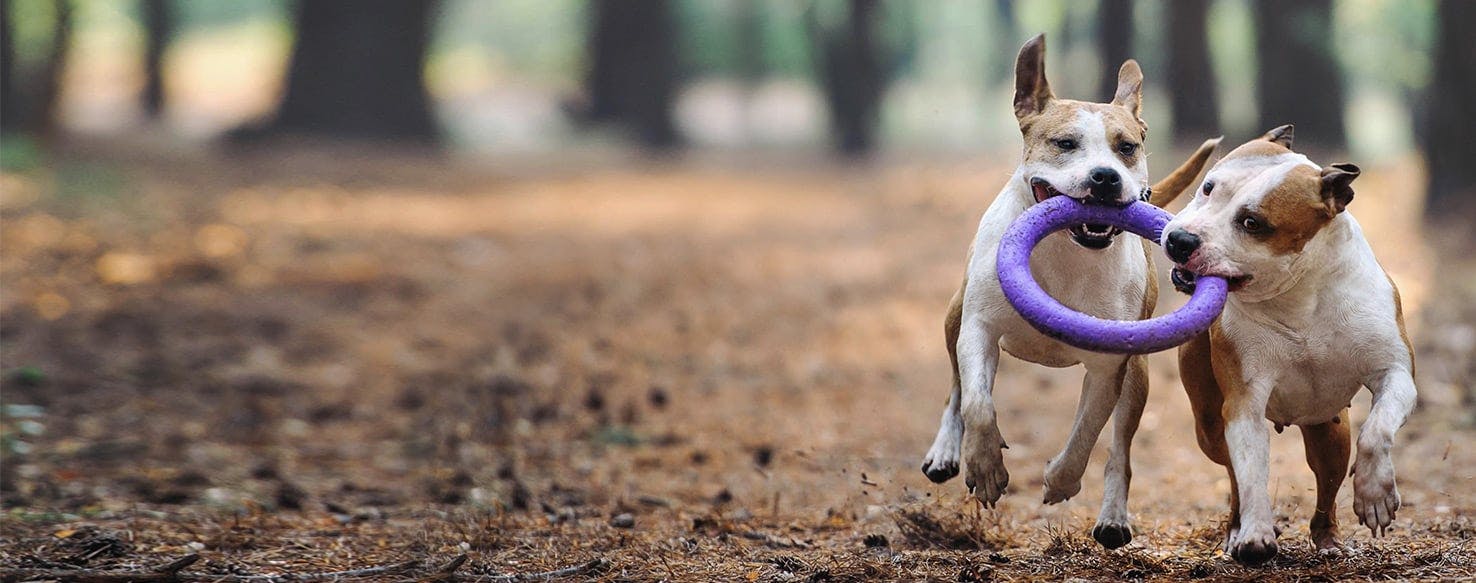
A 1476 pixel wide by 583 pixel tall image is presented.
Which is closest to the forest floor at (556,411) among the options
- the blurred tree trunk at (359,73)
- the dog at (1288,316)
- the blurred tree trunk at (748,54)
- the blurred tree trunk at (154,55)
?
the dog at (1288,316)

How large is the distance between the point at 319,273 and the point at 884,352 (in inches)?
224

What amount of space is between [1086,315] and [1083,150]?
57 centimetres

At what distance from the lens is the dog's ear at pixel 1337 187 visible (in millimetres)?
4645

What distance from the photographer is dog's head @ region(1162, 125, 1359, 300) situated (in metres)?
4.70

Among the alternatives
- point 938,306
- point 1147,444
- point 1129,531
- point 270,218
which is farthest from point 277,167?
point 1129,531

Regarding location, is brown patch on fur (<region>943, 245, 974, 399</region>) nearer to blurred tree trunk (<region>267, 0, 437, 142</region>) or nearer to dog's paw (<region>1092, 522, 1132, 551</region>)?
dog's paw (<region>1092, 522, 1132, 551</region>)

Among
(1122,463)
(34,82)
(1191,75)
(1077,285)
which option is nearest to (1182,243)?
(1077,285)

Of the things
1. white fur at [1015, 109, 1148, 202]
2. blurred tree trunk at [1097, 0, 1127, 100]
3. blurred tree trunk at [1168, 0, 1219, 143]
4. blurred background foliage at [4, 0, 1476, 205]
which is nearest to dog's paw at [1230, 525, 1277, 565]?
white fur at [1015, 109, 1148, 202]

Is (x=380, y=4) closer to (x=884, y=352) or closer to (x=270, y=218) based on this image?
(x=270, y=218)

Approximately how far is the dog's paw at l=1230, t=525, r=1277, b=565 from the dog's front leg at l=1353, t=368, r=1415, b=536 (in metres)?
0.27

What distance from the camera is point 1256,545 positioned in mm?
4734

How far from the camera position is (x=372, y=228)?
18.0m

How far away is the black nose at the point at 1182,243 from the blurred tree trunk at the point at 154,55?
37884 mm

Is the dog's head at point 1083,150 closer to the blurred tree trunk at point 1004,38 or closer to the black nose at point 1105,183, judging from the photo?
the black nose at point 1105,183
